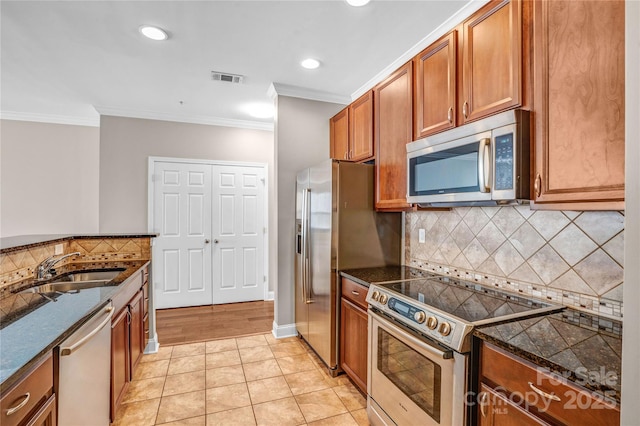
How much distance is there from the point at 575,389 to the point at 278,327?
9.28ft

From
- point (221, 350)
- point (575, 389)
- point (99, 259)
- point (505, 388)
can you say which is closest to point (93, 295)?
point (99, 259)

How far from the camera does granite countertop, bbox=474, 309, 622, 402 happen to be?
0.96 meters

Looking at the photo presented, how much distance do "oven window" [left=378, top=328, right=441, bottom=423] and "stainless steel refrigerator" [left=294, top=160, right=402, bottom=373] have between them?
0.77m

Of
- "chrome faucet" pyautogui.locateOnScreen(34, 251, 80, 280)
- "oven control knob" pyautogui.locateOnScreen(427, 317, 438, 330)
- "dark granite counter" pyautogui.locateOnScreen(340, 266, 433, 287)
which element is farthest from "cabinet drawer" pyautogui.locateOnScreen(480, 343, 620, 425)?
"chrome faucet" pyautogui.locateOnScreen(34, 251, 80, 280)

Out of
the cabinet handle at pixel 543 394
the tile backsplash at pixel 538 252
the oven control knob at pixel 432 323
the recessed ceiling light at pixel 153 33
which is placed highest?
the recessed ceiling light at pixel 153 33

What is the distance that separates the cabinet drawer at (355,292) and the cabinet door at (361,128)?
1108 mm

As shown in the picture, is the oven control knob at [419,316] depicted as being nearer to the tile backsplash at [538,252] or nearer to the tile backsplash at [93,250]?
the tile backsplash at [538,252]

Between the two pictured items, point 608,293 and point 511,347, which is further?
point 608,293

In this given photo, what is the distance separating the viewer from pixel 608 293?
4.80ft

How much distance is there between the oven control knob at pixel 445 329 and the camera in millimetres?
1417

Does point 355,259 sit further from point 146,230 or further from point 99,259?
point 146,230

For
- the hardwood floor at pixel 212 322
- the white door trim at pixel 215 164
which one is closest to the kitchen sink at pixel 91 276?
the hardwood floor at pixel 212 322

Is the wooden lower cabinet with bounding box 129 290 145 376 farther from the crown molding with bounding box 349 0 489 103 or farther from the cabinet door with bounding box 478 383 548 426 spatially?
the crown molding with bounding box 349 0 489 103

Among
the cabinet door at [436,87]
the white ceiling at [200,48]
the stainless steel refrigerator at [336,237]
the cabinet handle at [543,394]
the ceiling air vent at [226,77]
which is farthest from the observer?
the ceiling air vent at [226,77]
